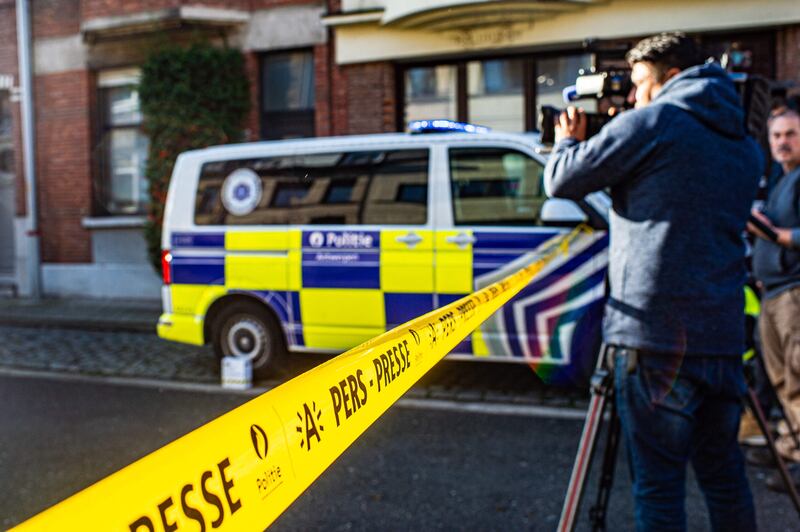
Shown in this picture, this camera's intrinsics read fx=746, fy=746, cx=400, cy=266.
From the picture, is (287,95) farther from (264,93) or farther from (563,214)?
(563,214)

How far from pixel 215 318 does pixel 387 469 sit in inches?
116

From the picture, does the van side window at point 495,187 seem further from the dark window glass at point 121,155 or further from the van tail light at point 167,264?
the dark window glass at point 121,155

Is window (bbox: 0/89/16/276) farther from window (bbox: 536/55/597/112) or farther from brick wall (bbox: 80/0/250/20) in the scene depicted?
window (bbox: 536/55/597/112)

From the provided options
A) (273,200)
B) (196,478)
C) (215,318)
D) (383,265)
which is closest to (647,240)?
(196,478)

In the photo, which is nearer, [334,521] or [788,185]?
[334,521]

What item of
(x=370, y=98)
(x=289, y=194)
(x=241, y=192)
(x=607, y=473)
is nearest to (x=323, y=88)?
(x=370, y=98)

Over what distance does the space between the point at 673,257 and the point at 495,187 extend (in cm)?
356

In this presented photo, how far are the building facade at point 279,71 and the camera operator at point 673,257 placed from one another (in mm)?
7955

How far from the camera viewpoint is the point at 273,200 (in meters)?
6.11

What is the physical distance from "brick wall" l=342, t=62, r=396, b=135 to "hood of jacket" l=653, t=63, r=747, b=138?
9.00 meters

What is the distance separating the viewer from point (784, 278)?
387cm

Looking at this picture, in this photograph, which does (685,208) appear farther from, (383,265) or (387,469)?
(383,265)

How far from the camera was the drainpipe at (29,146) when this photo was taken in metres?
11.9

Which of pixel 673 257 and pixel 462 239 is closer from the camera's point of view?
pixel 673 257
